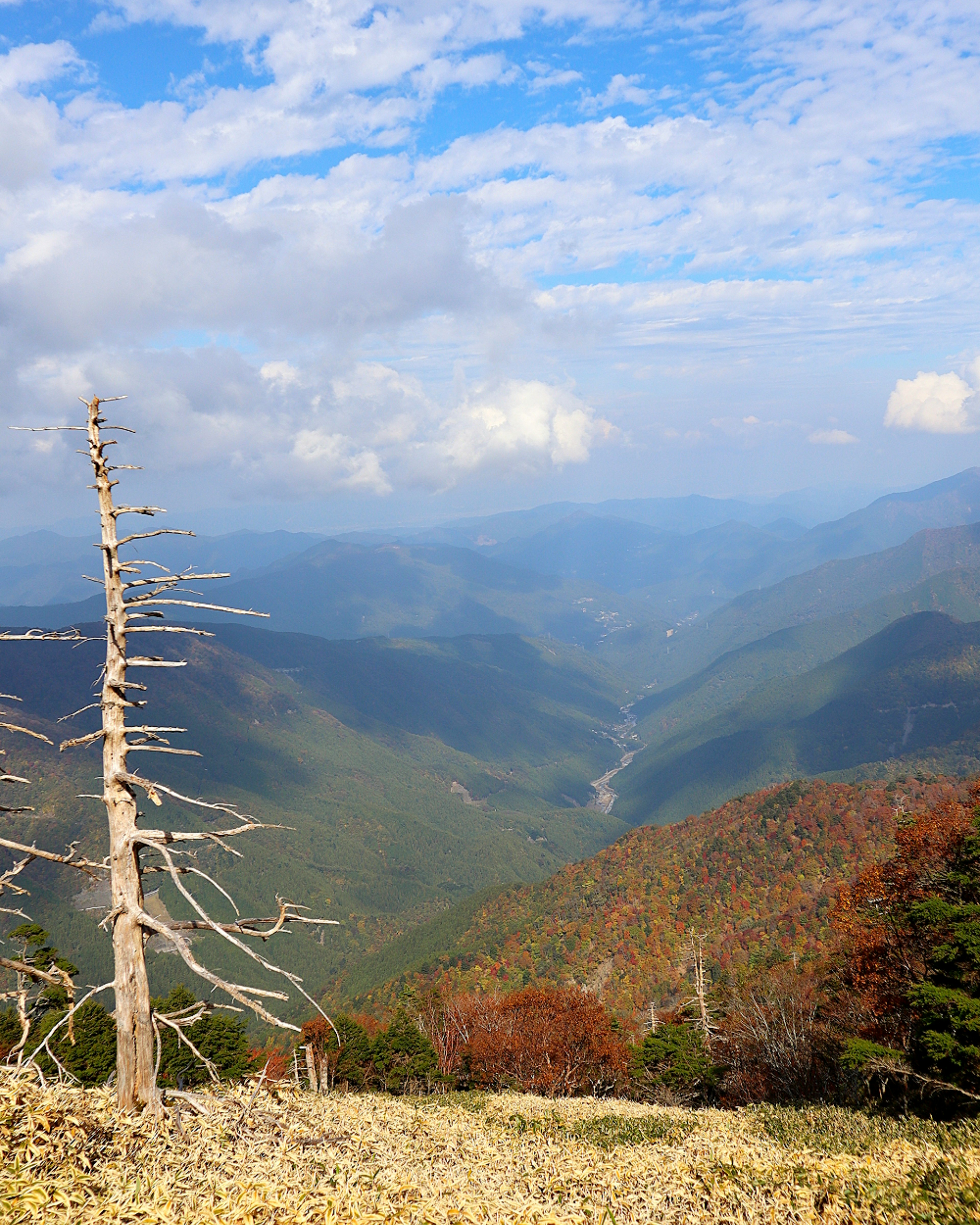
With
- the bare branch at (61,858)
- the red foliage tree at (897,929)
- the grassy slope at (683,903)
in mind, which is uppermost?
the bare branch at (61,858)

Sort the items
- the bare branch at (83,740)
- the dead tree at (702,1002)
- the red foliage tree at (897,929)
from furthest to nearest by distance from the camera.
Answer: the dead tree at (702,1002) → the red foliage tree at (897,929) → the bare branch at (83,740)

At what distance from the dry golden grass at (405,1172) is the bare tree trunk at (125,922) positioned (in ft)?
1.54

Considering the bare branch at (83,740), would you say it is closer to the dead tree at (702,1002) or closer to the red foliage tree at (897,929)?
the red foliage tree at (897,929)

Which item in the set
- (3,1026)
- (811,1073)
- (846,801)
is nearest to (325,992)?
(846,801)

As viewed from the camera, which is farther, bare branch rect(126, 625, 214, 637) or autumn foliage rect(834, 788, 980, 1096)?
autumn foliage rect(834, 788, 980, 1096)

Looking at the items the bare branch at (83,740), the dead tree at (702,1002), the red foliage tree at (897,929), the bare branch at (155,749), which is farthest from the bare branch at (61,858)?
the dead tree at (702,1002)

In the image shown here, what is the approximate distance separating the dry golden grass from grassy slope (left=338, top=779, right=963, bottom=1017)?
7759cm

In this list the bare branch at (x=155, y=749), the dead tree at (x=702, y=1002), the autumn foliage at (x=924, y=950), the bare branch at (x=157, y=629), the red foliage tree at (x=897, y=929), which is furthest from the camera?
the dead tree at (x=702, y=1002)

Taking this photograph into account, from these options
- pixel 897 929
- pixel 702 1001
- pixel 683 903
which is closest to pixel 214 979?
pixel 897 929

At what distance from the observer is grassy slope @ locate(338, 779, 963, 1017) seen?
98.8 meters

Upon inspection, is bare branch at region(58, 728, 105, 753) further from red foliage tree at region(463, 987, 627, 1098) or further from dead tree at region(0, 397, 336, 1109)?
red foliage tree at region(463, 987, 627, 1098)

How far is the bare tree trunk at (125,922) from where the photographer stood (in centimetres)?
865

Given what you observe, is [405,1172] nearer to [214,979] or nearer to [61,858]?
[214,979]

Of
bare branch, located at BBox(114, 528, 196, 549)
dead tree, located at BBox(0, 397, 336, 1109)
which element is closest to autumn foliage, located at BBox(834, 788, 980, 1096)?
dead tree, located at BBox(0, 397, 336, 1109)
